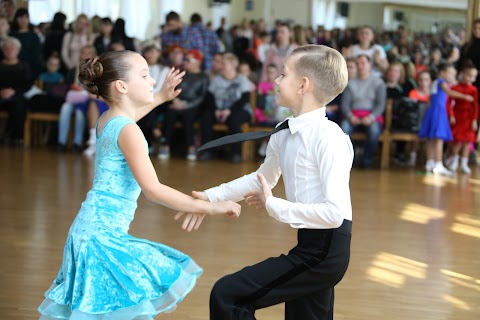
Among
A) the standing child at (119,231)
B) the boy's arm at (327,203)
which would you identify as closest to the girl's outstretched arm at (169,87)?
the standing child at (119,231)

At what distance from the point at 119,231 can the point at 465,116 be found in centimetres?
710

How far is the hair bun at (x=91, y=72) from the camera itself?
283 centimetres

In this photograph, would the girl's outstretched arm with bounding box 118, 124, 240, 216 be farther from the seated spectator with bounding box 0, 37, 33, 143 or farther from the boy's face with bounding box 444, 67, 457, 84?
the seated spectator with bounding box 0, 37, 33, 143

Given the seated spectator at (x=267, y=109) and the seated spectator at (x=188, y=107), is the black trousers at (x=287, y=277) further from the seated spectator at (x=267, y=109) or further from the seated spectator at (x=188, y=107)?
the seated spectator at (x=267, y=109)

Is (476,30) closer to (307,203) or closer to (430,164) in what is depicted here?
(430,164)

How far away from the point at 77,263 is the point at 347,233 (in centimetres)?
88

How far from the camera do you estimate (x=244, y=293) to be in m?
2.59

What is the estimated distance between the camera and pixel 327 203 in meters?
2.53

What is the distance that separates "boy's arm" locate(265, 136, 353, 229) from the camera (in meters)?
2.52

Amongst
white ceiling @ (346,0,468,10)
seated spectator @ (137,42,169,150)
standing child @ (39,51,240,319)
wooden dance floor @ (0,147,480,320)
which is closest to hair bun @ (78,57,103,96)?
standing child @ (39,51,240,319)

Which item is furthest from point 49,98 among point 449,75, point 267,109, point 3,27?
point 449,75

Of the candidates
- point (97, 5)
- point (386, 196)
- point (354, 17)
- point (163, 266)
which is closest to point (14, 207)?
point (386, 196)

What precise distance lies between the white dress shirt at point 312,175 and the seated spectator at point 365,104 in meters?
6.50

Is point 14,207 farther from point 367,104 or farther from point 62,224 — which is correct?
point 367,104
